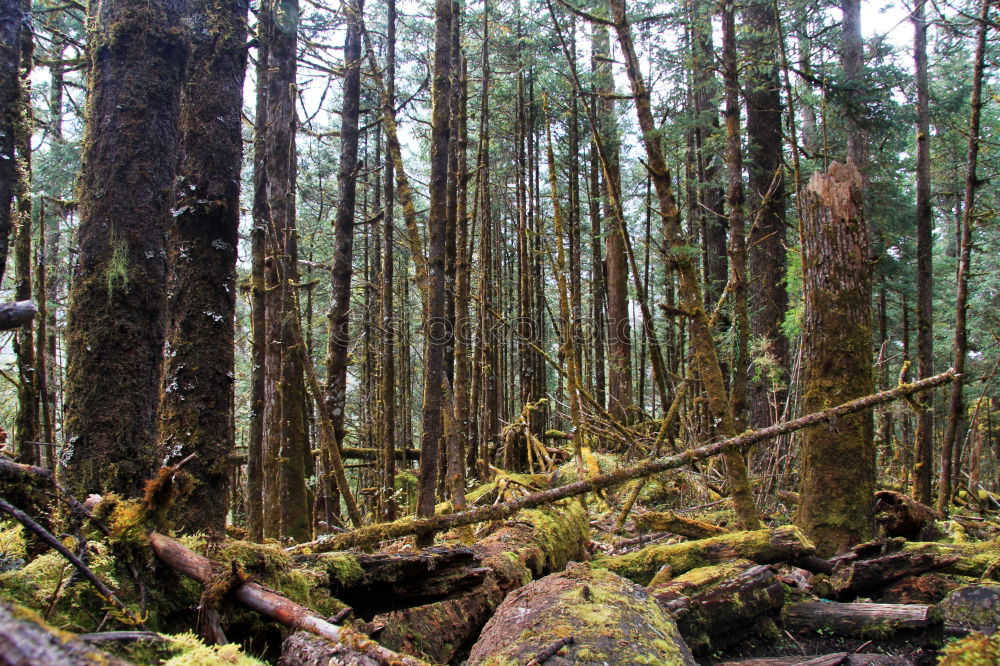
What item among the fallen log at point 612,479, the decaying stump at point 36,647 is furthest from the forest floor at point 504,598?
the fallen log at point 612,479

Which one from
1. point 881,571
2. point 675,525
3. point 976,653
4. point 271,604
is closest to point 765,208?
point 675,525

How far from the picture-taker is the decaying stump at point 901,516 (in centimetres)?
536

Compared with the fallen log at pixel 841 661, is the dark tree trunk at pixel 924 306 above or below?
above

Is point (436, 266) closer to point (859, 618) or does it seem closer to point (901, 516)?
point (859, 618)

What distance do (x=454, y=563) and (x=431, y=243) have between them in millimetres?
2841

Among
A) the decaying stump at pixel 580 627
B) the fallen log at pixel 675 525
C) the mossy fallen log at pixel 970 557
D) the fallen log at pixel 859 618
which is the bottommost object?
the fallen log at pixel 859 618

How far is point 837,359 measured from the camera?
17.3ft

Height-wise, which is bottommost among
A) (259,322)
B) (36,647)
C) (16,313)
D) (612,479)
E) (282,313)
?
(612,479)

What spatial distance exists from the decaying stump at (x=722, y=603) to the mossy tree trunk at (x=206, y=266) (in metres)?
3.14

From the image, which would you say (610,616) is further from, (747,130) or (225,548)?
(747,130)

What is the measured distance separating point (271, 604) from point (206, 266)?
112 inches

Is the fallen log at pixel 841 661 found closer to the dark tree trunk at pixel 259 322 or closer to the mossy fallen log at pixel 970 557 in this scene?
the mossy fallen log at pixel 970 557

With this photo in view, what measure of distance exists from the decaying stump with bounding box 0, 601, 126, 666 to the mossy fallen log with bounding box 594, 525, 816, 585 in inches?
168

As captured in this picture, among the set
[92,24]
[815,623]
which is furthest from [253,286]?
[815,623]
